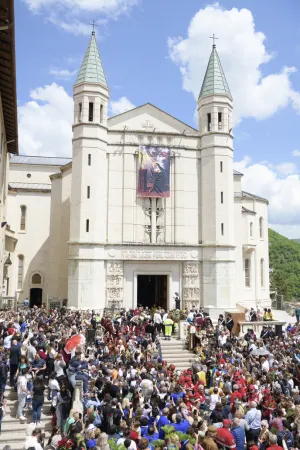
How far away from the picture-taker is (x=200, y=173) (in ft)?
120

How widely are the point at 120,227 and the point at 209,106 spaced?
13.2 meters

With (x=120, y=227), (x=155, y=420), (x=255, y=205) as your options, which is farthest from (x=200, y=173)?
(x=155, y=420)

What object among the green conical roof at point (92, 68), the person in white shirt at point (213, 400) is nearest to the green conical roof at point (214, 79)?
the green conical roof at point (92, 68)

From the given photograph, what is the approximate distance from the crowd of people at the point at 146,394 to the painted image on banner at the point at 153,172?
15.3m

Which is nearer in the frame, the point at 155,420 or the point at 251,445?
the point at 251,445

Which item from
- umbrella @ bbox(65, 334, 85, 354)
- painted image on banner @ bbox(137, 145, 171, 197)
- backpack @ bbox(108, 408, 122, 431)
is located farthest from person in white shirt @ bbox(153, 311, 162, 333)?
backpack @ bbox(108, 408, 122, 431)

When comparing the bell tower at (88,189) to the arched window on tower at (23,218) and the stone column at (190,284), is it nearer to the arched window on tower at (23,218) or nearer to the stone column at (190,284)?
the stone column at (190,284)

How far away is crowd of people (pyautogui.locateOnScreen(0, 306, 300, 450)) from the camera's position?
9.66 metres

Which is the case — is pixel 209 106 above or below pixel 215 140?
above

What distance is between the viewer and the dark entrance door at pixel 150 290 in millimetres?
38112

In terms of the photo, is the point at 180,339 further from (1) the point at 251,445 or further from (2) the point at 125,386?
(1) the point at 251,445

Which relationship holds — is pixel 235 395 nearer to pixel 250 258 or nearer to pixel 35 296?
pixel 250 258

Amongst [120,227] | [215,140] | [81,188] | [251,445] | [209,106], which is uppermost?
[209,106]

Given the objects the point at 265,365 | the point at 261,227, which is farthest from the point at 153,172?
the point at 265,365
